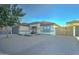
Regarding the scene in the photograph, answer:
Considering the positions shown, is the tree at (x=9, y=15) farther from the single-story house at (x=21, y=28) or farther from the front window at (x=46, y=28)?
the front window at (x=46, y=28)

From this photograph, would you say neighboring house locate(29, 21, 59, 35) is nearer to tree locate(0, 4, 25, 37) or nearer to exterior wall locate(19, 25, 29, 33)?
exterior wall locate(19, 25, 29, 33)

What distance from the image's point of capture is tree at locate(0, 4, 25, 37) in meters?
4.36

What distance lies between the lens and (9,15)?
4375mm

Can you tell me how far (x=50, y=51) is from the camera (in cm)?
432

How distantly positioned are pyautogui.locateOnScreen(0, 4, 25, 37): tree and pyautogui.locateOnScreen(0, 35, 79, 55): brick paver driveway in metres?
0.20

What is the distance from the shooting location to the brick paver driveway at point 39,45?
170 inches

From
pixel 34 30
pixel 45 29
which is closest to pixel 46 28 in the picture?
pixel 45 29

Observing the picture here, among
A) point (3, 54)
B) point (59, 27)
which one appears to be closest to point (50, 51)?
point (59, 27)

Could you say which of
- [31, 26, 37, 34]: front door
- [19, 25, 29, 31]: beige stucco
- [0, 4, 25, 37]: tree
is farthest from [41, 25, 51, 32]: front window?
[0, 4, 25, 37]: tree

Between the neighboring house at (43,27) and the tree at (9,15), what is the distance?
23 centimetres

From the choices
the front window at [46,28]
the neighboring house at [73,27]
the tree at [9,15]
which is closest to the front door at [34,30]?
the front window at [46,28]
